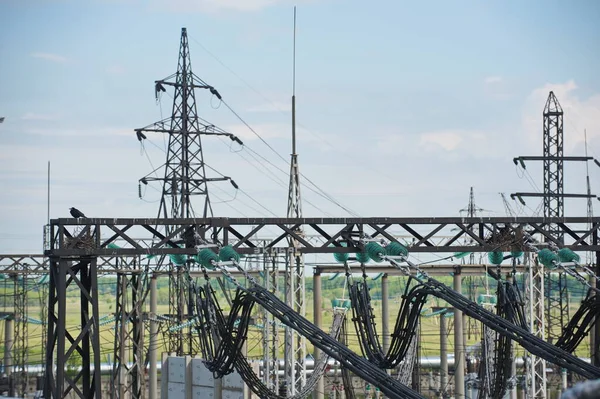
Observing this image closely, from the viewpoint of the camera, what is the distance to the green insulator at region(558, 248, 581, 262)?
2680cm

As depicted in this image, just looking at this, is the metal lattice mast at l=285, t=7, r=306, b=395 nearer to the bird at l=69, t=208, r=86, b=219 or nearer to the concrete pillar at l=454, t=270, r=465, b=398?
the bird at l=69, t=208, r=86, b=219

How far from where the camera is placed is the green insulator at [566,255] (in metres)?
26.8

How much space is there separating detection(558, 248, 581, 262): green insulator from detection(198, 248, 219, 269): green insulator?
30.1 feet

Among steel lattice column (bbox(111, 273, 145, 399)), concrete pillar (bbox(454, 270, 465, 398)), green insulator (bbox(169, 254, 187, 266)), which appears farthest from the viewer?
concrete pillar (bbox(454, 270, 465, 398))

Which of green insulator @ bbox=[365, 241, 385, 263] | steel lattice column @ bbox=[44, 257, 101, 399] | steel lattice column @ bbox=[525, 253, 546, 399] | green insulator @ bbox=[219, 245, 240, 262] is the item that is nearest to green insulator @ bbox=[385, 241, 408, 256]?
green insulator @ bbox=[365, 241, 385, 263]

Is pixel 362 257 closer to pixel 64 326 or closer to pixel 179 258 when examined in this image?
pixel 179 258

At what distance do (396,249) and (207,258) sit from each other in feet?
14.8

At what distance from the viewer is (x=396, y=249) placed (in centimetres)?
2466

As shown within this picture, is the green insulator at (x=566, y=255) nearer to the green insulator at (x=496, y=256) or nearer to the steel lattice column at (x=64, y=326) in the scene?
the green insulator at (x=496, y=256)

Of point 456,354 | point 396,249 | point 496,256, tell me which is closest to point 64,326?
point 396,249

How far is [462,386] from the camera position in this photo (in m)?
44.0

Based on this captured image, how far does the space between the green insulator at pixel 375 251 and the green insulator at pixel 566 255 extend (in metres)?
5.23

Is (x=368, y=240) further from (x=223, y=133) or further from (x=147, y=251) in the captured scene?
(x=223, y=133)

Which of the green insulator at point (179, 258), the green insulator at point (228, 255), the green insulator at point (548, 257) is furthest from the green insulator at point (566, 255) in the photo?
the green insulator at point (179, 258)
